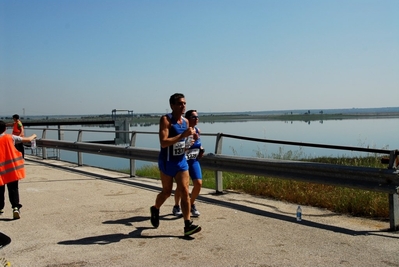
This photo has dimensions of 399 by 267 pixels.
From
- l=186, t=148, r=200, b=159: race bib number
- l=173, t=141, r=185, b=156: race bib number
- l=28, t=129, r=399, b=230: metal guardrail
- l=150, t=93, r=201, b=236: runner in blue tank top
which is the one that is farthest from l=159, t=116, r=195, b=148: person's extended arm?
l=28, t=129, r=399, b=230: metal guardrail

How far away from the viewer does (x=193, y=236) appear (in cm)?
621

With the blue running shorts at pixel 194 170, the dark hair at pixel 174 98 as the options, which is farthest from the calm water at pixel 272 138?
the dark hair at pixel 174 98

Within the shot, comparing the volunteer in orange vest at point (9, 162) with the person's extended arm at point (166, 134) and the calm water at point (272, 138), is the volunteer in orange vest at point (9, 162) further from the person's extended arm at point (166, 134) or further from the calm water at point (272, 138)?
the calm water at point (272, 138)

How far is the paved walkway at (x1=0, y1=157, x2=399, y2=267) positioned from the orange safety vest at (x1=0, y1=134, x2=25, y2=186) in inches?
28.1

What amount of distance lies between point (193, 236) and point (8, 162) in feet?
10.4

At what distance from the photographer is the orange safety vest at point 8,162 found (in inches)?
283

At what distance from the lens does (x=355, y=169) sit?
6.67 metres

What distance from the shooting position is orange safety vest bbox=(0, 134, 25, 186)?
7.18 metres

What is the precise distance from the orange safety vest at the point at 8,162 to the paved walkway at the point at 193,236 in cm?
71

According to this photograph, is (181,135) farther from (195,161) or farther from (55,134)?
(55,134)

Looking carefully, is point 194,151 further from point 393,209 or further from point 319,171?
point 393,209

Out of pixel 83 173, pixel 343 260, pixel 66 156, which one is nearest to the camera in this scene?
pixel 343 260

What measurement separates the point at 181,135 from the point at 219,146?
3380mm

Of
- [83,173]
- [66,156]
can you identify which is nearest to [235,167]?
[83,173]
